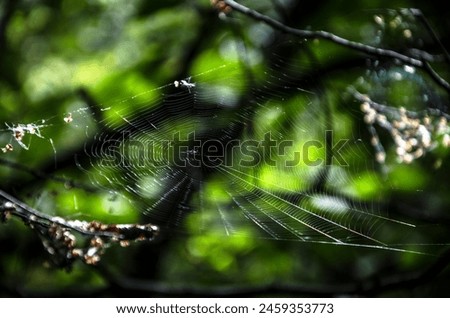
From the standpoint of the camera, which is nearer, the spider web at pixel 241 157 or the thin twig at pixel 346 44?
the thin twig at pixel 346 44

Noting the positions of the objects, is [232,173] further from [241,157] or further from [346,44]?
[346,44]

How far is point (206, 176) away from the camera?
1732mm

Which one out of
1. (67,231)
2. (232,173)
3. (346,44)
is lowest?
(232,173)

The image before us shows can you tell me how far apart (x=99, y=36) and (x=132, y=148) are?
0.53m

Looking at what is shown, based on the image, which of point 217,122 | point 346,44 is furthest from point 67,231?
point 346,44

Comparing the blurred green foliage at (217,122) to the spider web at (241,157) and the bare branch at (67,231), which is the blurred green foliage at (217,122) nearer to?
the spider web at (241,157)

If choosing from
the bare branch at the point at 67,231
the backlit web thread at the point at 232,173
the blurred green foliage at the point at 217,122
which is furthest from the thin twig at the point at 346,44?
the bare branch at the point at 67,231

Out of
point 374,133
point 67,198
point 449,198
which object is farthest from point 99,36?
point 449,198

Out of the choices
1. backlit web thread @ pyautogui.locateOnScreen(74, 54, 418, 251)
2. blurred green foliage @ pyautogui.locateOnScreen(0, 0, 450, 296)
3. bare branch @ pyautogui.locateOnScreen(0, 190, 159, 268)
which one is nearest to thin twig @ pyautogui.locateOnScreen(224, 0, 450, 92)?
blurred green foliage @ pyautogui.locateOnScreen(0, 0, 450, 296)

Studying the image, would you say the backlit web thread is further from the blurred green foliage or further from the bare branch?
the bare branch

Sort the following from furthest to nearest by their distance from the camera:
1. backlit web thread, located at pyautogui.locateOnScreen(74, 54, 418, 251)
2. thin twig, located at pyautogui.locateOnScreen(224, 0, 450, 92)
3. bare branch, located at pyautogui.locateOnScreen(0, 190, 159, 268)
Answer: backlit web thread, located at pyautogui.locateOnScreen(74, 54, 418, 251) < thin twig, located at pyautogui.locateOnScreen(224, 0, 450, 92) < bare branch, located at pyautogui.locateOnScreen(0, 190, 159, 268)

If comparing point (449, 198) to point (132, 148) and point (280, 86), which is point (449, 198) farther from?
point (132, 148)

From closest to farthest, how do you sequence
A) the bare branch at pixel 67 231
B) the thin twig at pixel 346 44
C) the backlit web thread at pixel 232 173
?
the bare branch at pixel 67 231 < the thin twig at pixel 346 44 < the backlit web thread at pixel 232 173

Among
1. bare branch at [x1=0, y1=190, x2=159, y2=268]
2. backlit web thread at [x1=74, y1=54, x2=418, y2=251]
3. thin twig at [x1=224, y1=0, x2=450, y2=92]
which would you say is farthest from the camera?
backlit web thread at [x1=74, y1=54, x2=418, y2=251]
